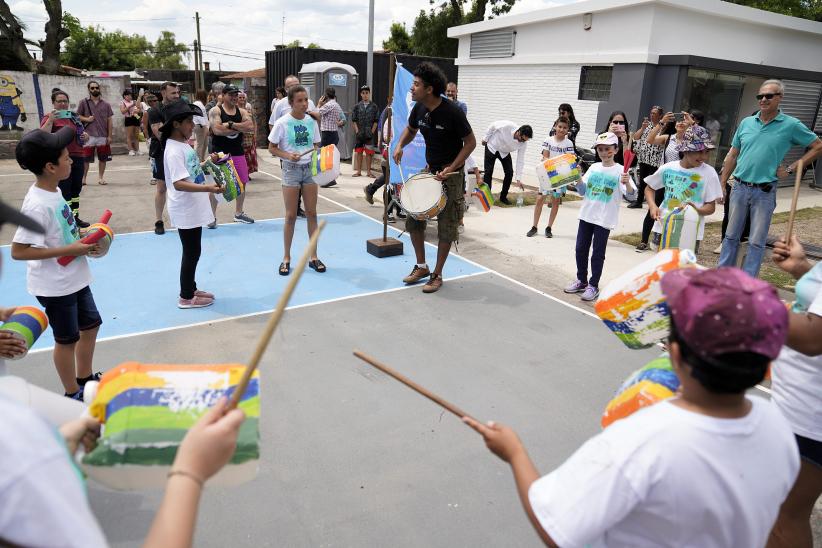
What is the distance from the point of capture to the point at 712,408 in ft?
3.89

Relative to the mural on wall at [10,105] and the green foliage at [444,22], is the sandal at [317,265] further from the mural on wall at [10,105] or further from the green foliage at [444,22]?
the green foliage at [444,22]

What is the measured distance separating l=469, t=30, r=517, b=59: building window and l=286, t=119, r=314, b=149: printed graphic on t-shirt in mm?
11014

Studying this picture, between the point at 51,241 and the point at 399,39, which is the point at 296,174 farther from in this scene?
the point at 399,39

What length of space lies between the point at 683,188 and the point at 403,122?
12.6 feet

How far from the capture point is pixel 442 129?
18.0 ft

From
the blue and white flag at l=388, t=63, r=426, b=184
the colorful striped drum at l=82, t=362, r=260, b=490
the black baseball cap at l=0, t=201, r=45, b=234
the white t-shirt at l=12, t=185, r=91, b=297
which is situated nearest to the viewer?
the black baseball cap at l=0, t=201, r=45, b=234

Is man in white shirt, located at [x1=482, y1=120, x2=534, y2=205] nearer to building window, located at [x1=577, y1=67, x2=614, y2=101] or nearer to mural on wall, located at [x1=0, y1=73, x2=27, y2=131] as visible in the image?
building window, located at [x1=577, y1=67, x2=614, y2=101]

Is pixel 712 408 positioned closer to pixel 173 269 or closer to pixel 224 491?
pixel 224 491

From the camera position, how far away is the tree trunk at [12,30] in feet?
85.3

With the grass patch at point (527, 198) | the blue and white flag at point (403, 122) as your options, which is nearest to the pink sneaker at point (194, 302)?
the blue and white flag at point (403, 122)

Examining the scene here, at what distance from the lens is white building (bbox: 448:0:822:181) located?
1172 centimetres

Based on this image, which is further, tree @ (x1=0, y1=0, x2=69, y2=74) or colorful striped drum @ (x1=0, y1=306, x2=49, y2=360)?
tree @ (x1=0, y1=0, x2=69, y2=74)

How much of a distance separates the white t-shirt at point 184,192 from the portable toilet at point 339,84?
9.57 meters

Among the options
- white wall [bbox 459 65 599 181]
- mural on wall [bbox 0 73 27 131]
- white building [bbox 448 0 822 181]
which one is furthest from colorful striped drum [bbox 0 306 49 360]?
mural on wall [bbox 0 73 27 131]
